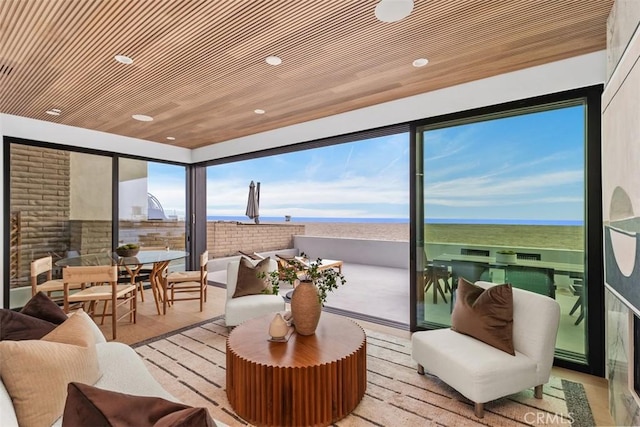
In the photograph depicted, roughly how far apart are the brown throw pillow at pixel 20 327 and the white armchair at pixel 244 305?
1.84 meters

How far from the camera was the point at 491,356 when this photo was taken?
2.13 metres

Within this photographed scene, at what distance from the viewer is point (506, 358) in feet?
6.95

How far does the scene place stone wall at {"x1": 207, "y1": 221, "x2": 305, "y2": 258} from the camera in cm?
782

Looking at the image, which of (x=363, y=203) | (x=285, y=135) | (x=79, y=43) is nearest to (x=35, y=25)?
(x=79, y=43)

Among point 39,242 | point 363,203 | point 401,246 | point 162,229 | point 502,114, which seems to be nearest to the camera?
point 502,114

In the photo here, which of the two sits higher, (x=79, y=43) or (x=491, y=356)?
(x=79, y=43)

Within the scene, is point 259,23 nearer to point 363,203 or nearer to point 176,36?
point 176,36

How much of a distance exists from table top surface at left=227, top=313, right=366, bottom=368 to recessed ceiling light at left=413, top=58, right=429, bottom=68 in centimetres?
225

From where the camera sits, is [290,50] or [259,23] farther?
[290,50]

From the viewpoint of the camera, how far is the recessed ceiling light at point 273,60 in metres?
2.63

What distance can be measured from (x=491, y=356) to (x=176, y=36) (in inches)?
120

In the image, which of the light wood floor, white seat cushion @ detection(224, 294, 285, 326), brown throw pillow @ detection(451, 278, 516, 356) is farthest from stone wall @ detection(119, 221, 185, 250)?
brown throw pillow @ detection(451, 278, 516, 356)

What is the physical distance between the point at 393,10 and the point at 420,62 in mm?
833

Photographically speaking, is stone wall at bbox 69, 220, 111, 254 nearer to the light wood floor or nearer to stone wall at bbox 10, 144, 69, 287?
stone wall at bbox 10, 144, 69, 287
